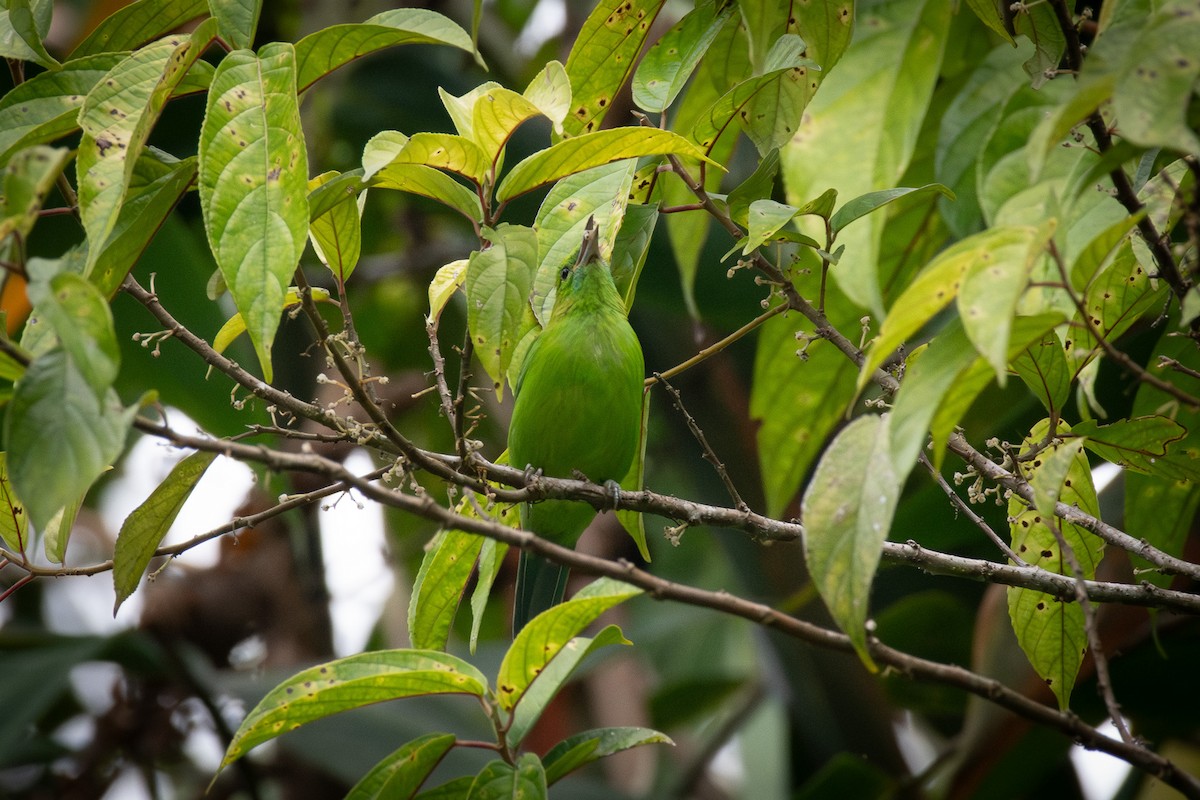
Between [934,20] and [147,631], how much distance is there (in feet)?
10.8

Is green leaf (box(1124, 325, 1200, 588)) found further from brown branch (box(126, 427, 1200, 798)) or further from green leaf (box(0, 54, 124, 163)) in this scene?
green leaf (box(0, 54, 124, 163))

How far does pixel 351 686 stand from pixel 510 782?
0.93 ft

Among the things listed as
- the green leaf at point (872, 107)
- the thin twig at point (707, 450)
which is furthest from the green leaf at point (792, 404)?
the thin twig at point (707, 450)

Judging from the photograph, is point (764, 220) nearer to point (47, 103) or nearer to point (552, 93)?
point (552, 93)

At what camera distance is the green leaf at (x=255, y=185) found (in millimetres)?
1301

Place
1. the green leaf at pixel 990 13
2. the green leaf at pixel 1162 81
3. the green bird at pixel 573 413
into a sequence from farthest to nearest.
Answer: the green bird at pixel 573 413 < the green leaf at pixel 990 13 < the green leaf at pixel 1162 81

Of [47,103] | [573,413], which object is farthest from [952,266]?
[573,413]

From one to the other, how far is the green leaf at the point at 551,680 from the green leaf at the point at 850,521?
1.70 ft

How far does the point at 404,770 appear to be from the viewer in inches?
65.6

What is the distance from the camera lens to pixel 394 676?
1.53 meters

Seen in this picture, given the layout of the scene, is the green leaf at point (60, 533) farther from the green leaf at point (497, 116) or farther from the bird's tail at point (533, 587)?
the bird's tail at point (533, 587)

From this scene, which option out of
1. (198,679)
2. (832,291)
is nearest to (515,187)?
(832,291)

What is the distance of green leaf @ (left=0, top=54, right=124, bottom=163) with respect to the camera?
5.03ft

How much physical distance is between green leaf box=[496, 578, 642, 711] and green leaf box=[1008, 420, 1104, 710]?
0.66 metres
